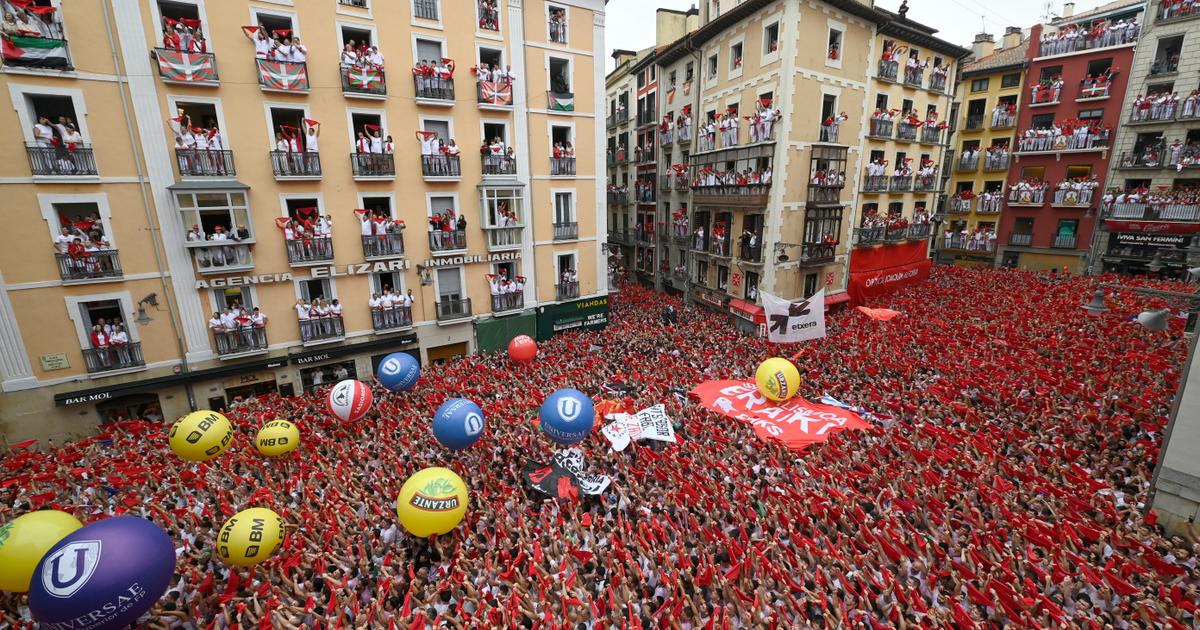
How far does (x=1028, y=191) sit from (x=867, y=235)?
15.2 meters

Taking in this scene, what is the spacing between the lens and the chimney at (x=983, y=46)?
121 ft

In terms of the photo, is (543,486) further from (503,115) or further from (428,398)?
(503,115)

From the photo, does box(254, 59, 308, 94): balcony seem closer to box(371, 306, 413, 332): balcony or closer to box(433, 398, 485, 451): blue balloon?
box(371, 306, 413, 332): balcony

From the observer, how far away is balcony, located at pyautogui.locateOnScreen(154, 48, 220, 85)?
14906 mm

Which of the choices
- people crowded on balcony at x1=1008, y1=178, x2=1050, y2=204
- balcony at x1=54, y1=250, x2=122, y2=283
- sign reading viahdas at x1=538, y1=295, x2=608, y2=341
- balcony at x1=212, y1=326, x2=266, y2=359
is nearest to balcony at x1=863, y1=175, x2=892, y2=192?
people crowded on balcony at x1=1008, y1=178, x2=1050, y2=204

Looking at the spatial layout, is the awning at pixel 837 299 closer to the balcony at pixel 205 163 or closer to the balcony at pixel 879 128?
the balcony at pixel 879 128

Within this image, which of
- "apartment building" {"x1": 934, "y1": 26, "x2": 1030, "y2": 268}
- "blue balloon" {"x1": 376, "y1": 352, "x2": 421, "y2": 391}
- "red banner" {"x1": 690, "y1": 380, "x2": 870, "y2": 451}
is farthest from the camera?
"apartment building" {"x1": 934, "y1": 26, "x2": 1030, "y2": 268}

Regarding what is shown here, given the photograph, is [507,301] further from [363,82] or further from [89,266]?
[89,266]

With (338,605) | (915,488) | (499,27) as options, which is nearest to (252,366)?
(338,605)

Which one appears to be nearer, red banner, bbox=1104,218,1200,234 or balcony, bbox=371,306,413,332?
balcony, bbox=371,306,413,332

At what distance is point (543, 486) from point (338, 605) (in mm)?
4360

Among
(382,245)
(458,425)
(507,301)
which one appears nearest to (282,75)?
(382,245)

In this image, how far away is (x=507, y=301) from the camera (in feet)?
72.7

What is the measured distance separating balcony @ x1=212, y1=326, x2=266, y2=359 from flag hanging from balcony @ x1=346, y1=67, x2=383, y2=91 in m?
9.66
